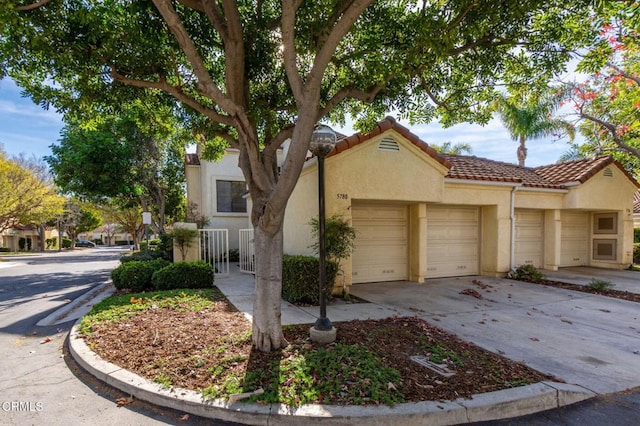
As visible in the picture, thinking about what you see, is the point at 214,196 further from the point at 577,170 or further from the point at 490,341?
the point at 577,170

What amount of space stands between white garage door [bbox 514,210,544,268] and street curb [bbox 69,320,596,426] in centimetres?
1000

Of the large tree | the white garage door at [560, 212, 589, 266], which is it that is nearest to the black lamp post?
the large tree

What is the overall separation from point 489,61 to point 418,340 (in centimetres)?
548

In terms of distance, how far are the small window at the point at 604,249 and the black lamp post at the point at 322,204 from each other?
603 inches

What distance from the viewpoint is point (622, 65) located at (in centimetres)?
1389

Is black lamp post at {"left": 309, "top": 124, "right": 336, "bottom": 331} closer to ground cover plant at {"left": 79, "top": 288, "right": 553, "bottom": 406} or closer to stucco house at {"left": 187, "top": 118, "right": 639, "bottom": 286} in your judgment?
ground cover plant at {"left": 79, "top": 288, "right": 553, "bottom": 406}

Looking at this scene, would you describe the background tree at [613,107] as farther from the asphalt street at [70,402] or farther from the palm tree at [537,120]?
the asphalt street at [70,402]

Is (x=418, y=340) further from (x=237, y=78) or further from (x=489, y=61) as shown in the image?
(x=489, y=61)

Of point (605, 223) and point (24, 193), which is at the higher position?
point (24, 193)

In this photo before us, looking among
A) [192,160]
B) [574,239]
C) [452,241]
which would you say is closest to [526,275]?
[452,241]

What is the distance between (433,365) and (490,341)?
1803 millimetres

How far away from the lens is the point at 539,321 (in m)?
6.59

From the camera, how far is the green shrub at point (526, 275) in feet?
35.3

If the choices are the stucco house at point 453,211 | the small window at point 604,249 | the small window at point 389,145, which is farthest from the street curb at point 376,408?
the small window at point 604,249
